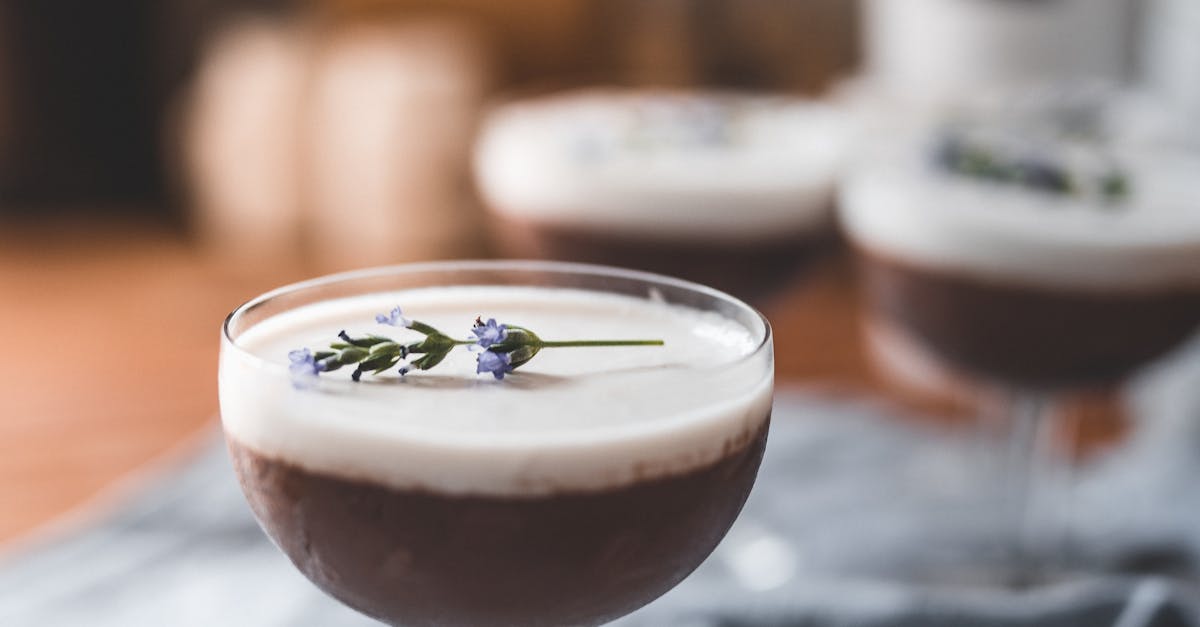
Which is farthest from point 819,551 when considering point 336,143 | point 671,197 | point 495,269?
point 336,143

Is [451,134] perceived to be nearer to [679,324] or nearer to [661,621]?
[661,621]

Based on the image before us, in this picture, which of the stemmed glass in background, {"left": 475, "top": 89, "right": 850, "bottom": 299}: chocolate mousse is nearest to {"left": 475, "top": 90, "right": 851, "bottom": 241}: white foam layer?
{"left": 475, "top": 89, "right": 850, "bottom": 299}: chocolate mousse

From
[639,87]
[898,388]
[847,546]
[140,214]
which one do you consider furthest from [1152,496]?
[140,214]

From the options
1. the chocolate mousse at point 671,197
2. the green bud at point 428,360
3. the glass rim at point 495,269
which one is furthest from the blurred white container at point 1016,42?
the green bud at point 428,360

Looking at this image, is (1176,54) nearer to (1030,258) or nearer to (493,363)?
(1030,258)

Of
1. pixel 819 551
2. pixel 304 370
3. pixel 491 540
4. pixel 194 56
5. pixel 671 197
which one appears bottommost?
pixel 819 551

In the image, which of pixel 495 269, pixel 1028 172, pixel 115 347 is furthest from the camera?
pixel 115 347
